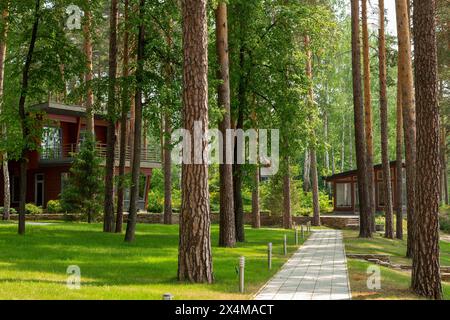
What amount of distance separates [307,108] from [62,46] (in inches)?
386

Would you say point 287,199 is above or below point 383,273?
above

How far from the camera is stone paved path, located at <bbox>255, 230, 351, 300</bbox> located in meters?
10.1

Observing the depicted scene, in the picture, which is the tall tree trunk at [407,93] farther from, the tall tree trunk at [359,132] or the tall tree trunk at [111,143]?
the tall tree trunk at [111,143]

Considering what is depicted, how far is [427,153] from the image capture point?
11.4 meters

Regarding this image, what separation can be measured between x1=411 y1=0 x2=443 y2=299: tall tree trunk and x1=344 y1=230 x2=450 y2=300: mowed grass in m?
0.58

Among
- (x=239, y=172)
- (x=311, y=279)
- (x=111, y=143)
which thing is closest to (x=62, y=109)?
(x=111, y=143)

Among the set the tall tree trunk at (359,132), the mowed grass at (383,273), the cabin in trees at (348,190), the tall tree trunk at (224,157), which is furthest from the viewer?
the cabin in trees at (348,190)

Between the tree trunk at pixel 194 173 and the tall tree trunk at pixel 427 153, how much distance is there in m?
4.27

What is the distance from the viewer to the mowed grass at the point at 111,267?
9702 millimetres

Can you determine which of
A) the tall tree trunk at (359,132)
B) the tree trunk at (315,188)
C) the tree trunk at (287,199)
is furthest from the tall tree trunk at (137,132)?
the tree trunk at (315,188)

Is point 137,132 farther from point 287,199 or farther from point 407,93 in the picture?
point 287,199

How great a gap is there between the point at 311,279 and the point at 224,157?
25.5ft
